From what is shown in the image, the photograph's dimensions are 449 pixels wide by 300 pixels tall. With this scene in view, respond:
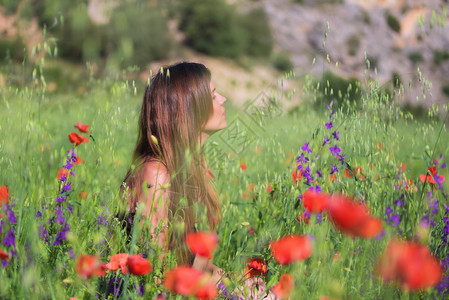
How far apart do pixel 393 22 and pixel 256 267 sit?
29285 millimetres

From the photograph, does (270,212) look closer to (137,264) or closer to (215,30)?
(137,264)

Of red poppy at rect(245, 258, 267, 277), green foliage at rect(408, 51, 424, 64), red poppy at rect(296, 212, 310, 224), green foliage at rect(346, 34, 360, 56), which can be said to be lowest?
green foliage at rect(408, 51, 424, 64)

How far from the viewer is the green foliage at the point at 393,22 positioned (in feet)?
89.1

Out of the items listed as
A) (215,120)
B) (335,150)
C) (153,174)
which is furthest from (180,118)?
(335,150)

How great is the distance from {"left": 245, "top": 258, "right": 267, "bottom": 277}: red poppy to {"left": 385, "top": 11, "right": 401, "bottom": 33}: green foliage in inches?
1150

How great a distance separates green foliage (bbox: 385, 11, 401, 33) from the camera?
27.2 m

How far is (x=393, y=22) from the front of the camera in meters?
27.1

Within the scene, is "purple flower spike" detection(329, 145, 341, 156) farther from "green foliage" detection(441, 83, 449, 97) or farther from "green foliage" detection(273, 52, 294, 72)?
"green foliage" detection(441, 83, 449, 97)

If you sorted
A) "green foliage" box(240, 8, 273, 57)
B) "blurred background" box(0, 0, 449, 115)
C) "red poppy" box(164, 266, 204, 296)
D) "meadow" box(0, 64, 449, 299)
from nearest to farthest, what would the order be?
"red poppy" box(164, 266, 204, 296) < "meadow" box(0, 64, 449, 299) < "blurred background" box(0, 0, 449, 115) < "green foliage" box(240, 8, 273, 57)

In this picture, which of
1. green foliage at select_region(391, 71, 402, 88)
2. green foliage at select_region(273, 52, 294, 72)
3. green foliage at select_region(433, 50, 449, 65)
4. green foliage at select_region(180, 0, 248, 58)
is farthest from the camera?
green foliage at select_region(433, 50, 449, 65)

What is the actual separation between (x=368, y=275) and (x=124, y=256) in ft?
1.75

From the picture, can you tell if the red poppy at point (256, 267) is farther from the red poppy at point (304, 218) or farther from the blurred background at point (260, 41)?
the blurred background at point (260, 41)

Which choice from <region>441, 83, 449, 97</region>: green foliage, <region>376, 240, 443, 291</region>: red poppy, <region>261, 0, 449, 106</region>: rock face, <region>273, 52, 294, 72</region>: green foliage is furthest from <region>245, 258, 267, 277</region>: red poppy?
<region>441, 83, 449, 97</region>: green foliage

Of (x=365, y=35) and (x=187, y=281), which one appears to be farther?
(x=365, y=35)
